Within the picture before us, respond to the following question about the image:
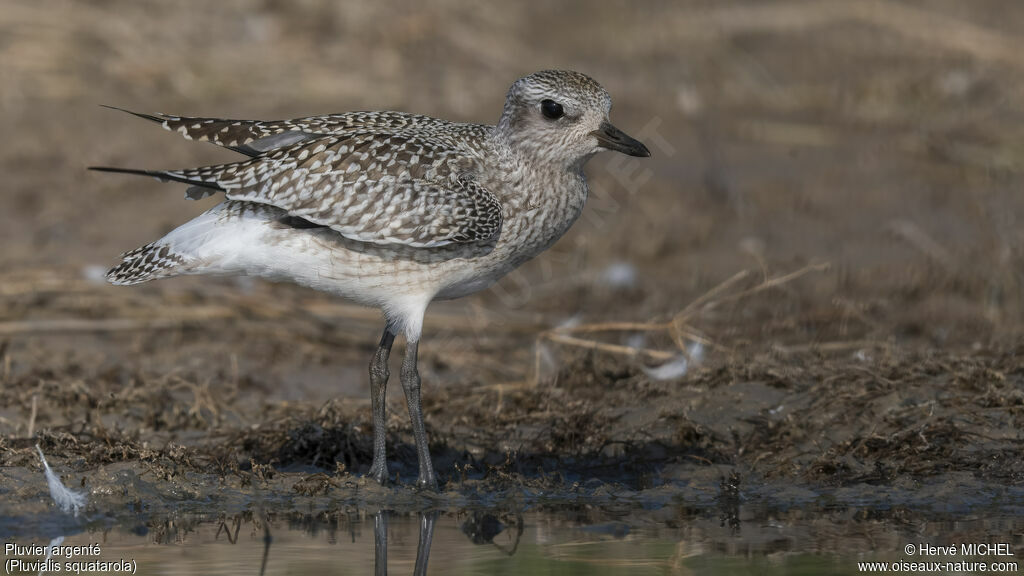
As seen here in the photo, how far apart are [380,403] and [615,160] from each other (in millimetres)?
5997

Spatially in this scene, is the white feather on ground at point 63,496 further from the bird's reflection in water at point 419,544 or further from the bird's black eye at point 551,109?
the bird's black eye at point 551,109

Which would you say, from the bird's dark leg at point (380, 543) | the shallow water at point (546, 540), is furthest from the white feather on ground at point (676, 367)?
the bird's dark leg at point (380, 543)

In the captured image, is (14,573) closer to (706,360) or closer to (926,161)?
(706,360)

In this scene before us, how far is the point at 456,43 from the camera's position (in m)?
15.2

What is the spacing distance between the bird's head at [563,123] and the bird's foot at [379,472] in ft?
5.28

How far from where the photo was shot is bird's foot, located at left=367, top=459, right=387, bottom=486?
7207mm

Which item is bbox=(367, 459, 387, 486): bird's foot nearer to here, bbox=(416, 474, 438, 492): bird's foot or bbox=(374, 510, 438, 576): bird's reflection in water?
bbox=(416, 474, 438, 492): bird's foot

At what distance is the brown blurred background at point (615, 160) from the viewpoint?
10.2 meters

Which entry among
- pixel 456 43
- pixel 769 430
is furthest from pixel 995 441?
pixel 456 43

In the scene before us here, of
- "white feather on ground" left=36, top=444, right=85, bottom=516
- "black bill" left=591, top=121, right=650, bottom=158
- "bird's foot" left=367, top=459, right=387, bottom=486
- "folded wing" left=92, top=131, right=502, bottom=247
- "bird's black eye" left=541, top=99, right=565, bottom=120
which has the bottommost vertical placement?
"white feather on ground" left=36, top=444, right=85, bottom=516

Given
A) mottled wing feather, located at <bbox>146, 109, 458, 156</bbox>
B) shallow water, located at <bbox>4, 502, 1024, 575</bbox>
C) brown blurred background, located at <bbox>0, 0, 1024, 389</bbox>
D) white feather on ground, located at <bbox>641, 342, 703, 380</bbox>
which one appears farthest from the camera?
brown blurred background, located at <bbox>0, 0, 1024, 389</bbox>

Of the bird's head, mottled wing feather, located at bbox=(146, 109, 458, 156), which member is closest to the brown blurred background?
the bird's head

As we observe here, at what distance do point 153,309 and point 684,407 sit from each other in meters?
3.83

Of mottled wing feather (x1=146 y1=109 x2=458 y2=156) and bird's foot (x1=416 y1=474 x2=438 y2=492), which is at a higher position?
mottled wing feather (x1=146 y1=109 x2=458 y2=156)
